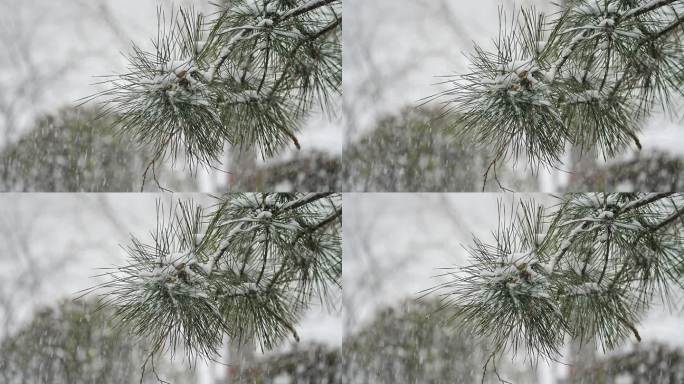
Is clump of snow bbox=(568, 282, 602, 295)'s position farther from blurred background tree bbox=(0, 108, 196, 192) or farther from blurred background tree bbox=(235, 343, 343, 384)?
blurred background tree bbox=(0, 108, 196, 192)

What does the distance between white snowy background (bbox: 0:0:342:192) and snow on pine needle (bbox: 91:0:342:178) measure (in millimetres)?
25

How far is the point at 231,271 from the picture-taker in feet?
5.88

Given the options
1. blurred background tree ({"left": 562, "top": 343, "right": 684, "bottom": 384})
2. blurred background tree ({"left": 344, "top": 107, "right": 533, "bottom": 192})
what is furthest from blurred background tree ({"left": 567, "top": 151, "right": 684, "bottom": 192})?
blurred background tree ({"left": 562, "top": 343, "right": 684, "bottom": 384})

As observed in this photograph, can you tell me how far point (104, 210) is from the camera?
1.82 metres

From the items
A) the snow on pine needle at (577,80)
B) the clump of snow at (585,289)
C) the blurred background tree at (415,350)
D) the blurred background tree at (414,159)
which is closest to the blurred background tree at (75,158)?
the blurred background tree at (414,159)

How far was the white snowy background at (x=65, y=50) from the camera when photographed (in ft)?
6.00

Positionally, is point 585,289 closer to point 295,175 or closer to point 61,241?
point 295,175

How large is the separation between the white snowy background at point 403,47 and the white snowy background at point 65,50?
126 mm

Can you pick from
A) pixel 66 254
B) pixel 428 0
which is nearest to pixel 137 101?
pixel 66 254

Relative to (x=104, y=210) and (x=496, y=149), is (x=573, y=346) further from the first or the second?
(x=104, y=210)

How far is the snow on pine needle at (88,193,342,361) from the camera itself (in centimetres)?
176

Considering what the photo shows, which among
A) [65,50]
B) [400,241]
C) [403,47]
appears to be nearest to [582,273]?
[400,241]

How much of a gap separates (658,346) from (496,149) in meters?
0.52

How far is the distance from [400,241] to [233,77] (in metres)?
0.50
